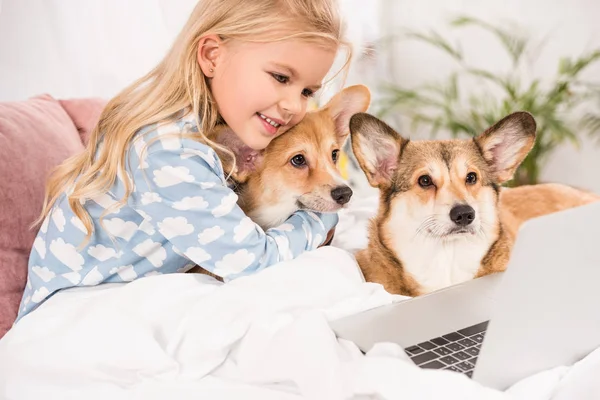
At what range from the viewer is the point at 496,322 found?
0.70 m

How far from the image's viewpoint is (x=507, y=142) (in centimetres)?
107

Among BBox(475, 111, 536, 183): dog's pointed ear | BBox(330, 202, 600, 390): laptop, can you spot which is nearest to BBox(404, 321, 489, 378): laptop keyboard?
BBox(330, 202, 600, 390): laptop

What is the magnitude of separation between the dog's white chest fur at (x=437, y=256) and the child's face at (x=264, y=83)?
0.27m

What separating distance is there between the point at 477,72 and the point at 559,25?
193 millimetres

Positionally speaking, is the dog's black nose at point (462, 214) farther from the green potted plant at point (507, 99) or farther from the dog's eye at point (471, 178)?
the green potted plant at point (507, 99)

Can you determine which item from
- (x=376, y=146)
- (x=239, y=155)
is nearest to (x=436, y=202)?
(x=376, y=146)

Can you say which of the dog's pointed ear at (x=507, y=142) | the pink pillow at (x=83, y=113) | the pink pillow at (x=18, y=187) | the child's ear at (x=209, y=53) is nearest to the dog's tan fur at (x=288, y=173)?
the child's ear at (x=209, y=53)

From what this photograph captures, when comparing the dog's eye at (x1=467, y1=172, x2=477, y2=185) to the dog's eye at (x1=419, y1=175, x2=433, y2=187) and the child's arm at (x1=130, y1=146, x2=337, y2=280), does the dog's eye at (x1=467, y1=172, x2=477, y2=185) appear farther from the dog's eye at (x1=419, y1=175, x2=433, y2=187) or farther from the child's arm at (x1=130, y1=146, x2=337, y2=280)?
the child's arm at (x1=130, y1=146, x2=337, y2=280)

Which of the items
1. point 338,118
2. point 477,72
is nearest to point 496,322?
point 338,118

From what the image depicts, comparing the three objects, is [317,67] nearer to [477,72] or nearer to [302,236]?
[302,236]

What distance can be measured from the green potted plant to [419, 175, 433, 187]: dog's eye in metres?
0.26

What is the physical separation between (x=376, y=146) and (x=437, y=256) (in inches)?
8.5

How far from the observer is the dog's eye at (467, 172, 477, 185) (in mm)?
1041

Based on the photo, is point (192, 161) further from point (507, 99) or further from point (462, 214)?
point (507, 99)
